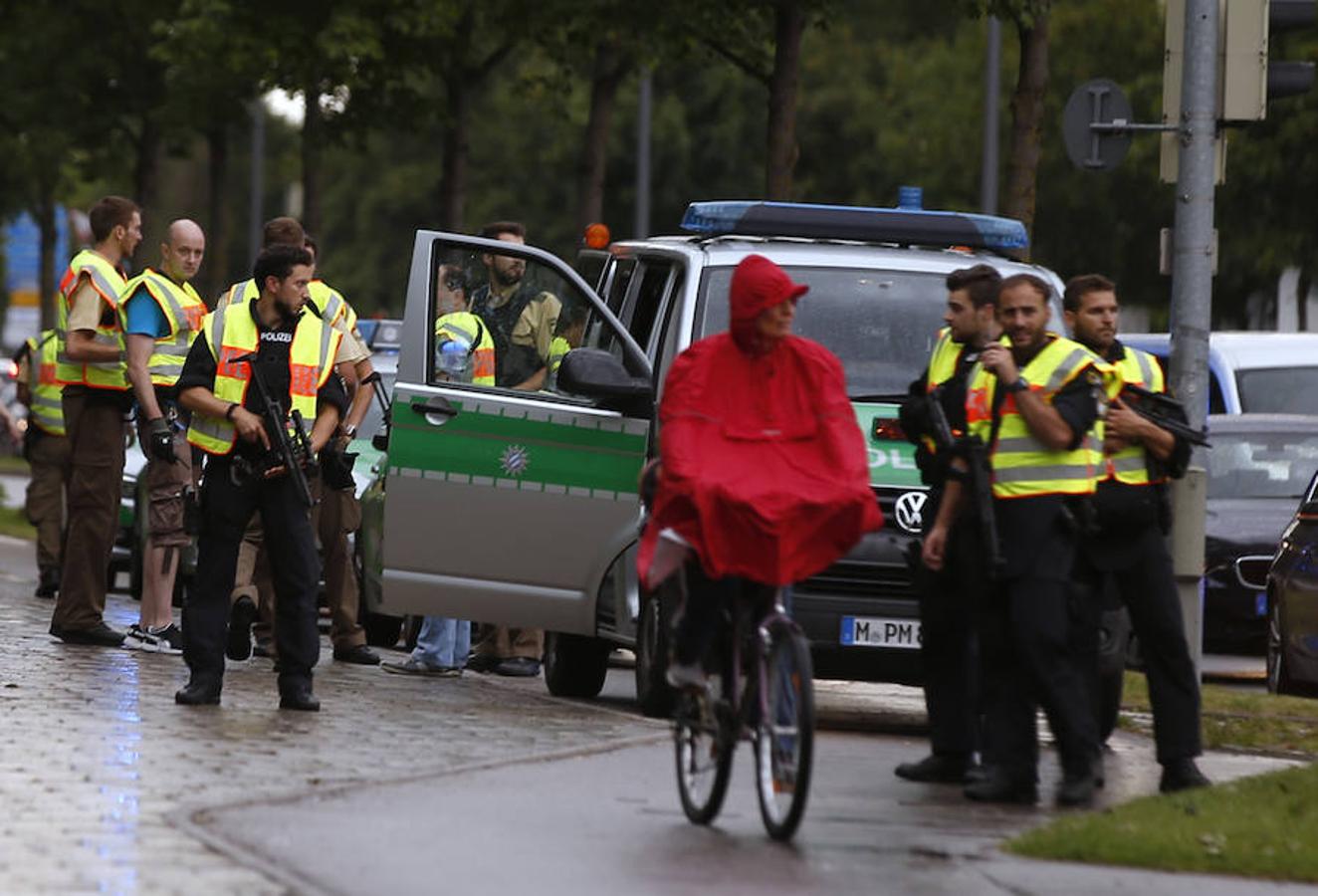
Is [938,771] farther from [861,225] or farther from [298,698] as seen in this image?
[861,225]

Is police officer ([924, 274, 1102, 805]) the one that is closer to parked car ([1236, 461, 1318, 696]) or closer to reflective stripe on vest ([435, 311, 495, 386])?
reflective stripe on vest ([435, 311, 495, 386])

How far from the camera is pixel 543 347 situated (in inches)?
501

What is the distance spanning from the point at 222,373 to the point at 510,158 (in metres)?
54.8

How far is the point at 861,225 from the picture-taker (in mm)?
13062

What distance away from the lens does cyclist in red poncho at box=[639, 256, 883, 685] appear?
8.89 metres

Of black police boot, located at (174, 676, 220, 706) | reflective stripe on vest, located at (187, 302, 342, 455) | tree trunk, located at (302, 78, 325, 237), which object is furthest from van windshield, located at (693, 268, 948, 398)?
tree trunk, located at (302, 78, 325, 237)

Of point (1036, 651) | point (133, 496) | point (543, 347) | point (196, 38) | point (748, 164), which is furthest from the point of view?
point (748, 164)

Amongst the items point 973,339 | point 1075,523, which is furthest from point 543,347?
point 1075,523

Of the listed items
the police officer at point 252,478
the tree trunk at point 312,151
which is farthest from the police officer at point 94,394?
the tree trunk at point 312,151

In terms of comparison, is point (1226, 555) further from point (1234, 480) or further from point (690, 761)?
point (690, 761)

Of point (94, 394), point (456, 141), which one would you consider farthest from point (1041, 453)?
point (456, 141)

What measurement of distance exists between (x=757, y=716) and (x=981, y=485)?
1403mm

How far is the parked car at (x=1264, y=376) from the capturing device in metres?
21.6

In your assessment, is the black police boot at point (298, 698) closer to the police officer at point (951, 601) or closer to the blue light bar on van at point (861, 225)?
the police officer at point (951, 601)
